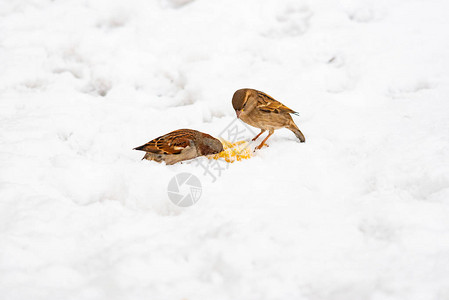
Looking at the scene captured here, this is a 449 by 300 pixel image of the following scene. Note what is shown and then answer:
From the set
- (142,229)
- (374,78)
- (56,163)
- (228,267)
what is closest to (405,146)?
(374,78)

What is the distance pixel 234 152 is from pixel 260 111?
0.57 metres

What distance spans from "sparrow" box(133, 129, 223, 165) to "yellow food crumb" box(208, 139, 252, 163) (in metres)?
0.15

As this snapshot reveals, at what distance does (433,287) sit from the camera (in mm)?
2232

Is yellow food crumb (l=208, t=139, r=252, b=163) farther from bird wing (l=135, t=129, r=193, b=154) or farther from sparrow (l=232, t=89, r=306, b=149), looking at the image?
bird wing (l=135, t=129, r=193, b=154)

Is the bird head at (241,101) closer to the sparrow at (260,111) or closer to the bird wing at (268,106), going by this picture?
the sparrow at (260,111)

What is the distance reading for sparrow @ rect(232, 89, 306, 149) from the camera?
4.32 metres

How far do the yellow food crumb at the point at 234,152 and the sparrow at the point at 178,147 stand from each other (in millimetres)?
151

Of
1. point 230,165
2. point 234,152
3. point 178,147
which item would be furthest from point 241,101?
point 178,147

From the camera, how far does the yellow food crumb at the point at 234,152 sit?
412 cm

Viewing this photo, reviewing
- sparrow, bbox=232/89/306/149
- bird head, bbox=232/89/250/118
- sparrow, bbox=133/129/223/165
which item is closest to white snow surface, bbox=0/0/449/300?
sparrow, bbox=133/129/223/165

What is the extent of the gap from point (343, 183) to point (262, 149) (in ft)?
3.73

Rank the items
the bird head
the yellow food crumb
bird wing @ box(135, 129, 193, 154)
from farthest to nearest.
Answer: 1. the bird head
2. the yellow food crumb
3. bird wing @ box(135, 129, 193, 154)

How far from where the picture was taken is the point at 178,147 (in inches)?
150

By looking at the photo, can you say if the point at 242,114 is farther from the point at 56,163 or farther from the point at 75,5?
the point at 75,5
